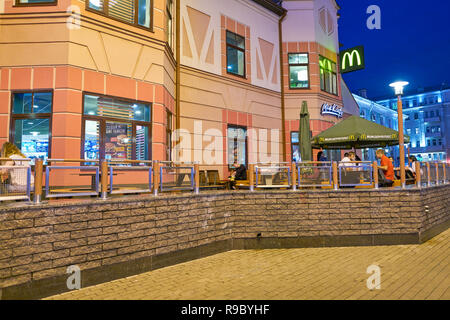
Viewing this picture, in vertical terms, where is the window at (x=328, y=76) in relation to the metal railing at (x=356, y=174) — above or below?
above

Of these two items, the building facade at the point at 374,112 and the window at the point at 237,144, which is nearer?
the window at the point at 237,144

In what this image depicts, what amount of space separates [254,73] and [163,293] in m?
11.4

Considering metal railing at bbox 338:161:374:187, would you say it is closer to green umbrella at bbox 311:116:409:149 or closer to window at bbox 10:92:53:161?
green umbrella at bbox 311:116:409:149

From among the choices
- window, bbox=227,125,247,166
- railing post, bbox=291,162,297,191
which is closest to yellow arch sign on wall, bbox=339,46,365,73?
Answer: window, bbox=227,125,247,166

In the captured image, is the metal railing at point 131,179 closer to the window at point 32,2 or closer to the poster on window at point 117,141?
the poster on window at point 117,141

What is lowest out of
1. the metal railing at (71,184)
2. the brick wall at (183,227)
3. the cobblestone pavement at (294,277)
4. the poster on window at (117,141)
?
the cobblestone pavement at (294,277)

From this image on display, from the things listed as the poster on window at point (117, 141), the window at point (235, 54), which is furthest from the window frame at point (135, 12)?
the window at point (235, 54)

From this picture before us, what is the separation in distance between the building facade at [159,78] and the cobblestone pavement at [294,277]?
160 inches

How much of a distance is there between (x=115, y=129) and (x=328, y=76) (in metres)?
12.7

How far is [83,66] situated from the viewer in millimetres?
8125

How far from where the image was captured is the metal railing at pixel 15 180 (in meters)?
4.70

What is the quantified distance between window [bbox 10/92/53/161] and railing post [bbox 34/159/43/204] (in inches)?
126

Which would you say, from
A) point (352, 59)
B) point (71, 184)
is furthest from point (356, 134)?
point (352, 59)
